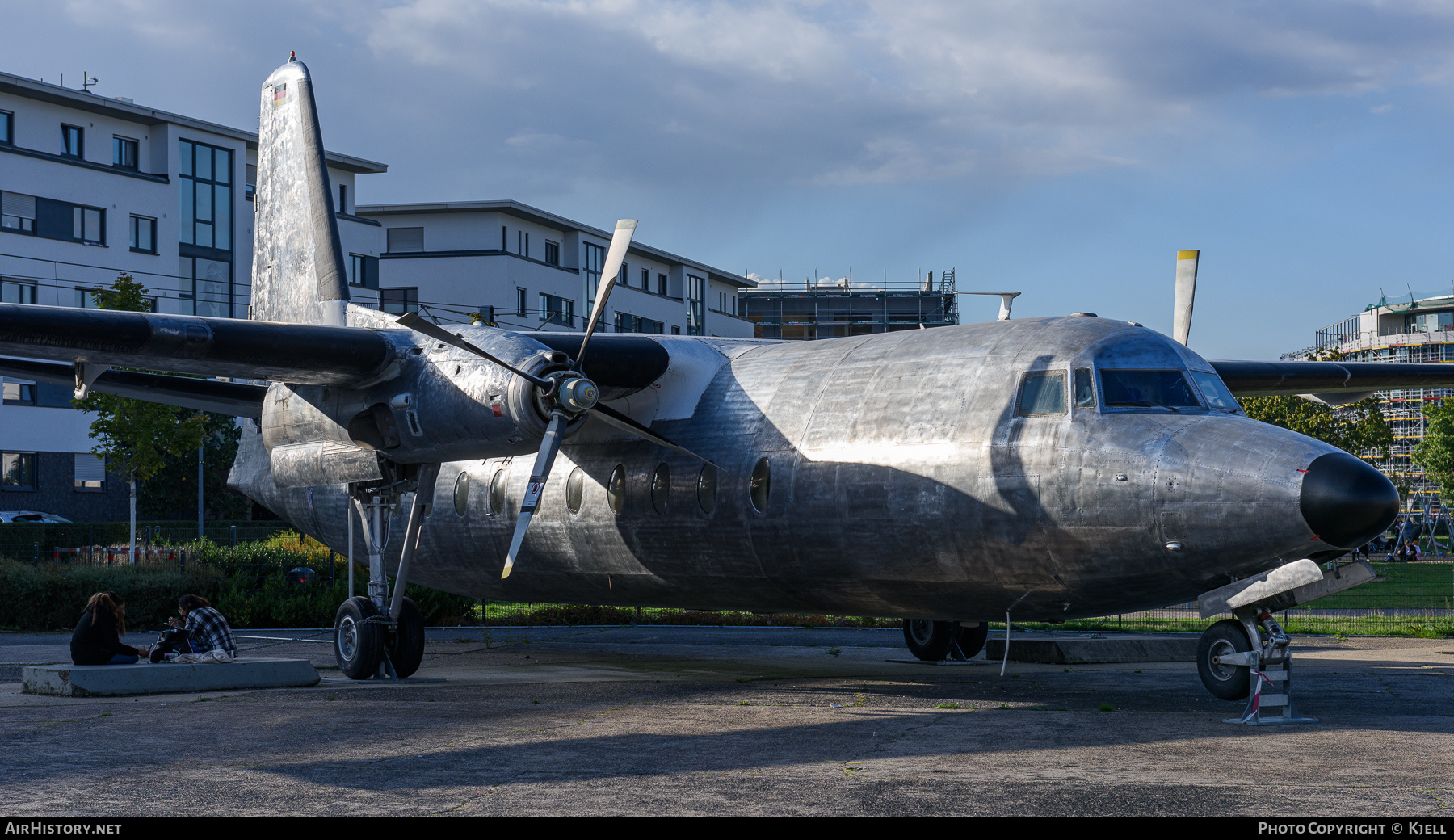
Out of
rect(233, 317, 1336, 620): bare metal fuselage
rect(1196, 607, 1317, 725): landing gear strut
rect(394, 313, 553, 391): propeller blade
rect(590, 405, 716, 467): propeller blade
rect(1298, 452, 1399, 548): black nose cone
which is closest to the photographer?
rect(1298, 452, 1399, 548): black nose cone

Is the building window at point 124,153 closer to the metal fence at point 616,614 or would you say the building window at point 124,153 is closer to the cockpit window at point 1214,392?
the metal fence at point 616,614

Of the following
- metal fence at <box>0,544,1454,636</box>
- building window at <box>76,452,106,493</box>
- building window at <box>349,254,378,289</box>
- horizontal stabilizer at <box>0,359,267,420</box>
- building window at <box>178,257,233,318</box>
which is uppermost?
building window at <box>349,254,378,289</box>

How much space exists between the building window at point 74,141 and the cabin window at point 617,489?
46193 millimetres

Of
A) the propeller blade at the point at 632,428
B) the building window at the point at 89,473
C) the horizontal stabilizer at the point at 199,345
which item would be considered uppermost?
the horizontal stabilizer at the point at 199,345

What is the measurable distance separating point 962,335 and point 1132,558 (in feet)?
10.3

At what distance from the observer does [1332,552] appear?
428 inches

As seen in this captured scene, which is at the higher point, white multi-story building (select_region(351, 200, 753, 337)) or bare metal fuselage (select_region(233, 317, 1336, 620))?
white multi-story building (select_region(351, 200, 753, 337))

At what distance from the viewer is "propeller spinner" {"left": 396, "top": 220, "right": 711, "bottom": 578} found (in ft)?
43.5

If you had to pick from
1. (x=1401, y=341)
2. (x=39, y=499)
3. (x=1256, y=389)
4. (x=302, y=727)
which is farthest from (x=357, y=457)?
(x=1401, y=341)

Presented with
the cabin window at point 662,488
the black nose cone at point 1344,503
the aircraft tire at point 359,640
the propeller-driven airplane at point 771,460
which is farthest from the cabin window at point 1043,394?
the aircraft tire at point 359,640

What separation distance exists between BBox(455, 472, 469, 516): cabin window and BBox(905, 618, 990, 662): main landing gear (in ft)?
20.6

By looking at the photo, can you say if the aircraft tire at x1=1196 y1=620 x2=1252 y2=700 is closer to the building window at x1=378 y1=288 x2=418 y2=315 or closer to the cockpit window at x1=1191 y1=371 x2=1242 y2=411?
the cockpit window at x1=1191 y1=371 x2=1242 y2=411

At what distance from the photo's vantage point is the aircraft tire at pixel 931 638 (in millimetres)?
18344

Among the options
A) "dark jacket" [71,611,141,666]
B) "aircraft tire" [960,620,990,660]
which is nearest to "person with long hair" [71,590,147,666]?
"dark jacket" [71,611,141,666]
